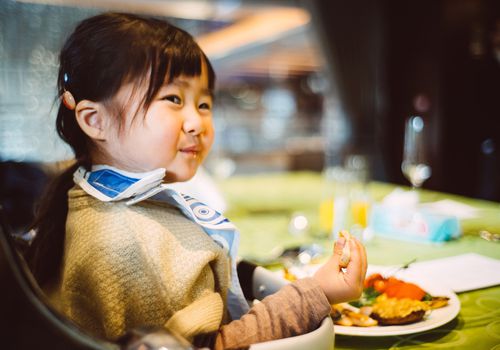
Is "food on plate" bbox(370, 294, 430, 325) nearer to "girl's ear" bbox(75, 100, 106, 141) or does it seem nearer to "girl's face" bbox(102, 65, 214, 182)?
"girl's face" bbox(102, 65, 214, 182)

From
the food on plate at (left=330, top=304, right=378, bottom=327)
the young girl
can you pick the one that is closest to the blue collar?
the young girl

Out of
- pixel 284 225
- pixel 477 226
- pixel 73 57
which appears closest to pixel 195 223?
pixel 73 57

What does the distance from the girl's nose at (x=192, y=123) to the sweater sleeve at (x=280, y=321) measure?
25cm

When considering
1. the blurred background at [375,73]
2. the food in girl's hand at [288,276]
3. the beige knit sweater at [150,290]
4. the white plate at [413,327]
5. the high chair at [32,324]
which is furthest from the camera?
the blurred background at [375,73]

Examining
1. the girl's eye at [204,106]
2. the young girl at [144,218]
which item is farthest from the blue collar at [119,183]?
the girl's eye at [204,106]

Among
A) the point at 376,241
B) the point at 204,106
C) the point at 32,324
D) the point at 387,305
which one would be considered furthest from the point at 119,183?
the point at 376,241

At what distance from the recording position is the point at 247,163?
23.0 feet

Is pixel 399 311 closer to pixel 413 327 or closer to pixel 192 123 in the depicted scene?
pixel 413 327

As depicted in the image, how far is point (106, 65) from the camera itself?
0.57m

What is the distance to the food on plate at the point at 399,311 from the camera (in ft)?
1.98

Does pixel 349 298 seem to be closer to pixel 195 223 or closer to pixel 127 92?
pixel 195 223

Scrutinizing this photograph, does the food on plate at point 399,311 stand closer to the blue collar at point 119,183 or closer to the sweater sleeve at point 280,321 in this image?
the sweater sleeve at point 280,321

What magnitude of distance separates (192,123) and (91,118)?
14cm

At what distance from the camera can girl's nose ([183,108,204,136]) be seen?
59 centimetres
